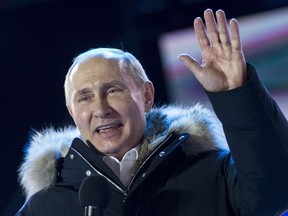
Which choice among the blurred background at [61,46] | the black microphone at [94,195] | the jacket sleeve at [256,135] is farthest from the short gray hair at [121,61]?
the blurred background at [61,46]

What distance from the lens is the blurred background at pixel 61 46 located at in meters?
3.48

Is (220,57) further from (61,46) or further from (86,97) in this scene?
(61,46)

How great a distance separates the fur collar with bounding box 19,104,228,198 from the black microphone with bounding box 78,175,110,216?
376 millimetres

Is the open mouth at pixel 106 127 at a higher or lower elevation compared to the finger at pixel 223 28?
lower

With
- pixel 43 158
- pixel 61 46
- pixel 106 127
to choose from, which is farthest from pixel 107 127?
pixel 61 46

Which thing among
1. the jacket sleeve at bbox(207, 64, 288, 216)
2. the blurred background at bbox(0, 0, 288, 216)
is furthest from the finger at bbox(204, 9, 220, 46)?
the blurred background at bbox(0, 0, 288, 216)

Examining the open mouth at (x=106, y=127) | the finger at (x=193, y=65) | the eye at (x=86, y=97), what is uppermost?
the finger at (x=193, y=65)

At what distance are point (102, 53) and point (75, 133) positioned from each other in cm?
32

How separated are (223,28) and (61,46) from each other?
2089 mm

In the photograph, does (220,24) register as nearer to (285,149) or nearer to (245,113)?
(245,113)

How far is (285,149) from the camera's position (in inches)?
62.6

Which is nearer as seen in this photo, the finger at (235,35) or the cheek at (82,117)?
the finger at (235,35)

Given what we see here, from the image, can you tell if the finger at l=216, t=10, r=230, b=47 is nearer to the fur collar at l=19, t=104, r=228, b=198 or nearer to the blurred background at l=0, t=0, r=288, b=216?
the fur collar at l=19, t=104, r=228, b=198

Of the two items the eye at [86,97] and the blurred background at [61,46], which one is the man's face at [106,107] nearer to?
the eye at [86,97]
